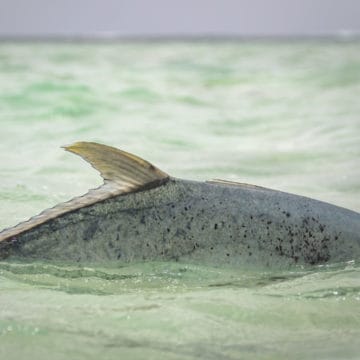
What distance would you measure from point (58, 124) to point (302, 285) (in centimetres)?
906

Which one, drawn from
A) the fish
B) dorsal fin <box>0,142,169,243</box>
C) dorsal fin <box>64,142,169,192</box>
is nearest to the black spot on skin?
the fish

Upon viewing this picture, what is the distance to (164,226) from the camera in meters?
4.54

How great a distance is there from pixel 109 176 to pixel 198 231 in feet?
1.82

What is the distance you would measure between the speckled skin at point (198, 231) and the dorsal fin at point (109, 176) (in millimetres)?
37

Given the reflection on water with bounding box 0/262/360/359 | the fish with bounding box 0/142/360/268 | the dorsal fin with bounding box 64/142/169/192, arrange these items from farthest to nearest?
the fish with bounding box 0/142/360/268
the dorsal fin with bounding box 64/142/169/192
the reflection on water with bounding box 0/262/360/359

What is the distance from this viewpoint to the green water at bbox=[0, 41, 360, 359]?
3668 mm

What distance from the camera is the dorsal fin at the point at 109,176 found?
14.1 feet

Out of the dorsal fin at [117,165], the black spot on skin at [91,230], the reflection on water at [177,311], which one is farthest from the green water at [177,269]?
the dorsal fin at [117,165]

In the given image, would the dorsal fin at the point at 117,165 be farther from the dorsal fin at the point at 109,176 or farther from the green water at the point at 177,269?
the green water at the point at 177,269

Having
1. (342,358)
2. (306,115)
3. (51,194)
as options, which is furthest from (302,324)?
(306,115)

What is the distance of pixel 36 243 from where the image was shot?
14.7 ft

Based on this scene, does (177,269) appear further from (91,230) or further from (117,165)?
(117,165)

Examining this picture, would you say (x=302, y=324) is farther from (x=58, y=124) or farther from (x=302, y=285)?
(x=58, y=124)

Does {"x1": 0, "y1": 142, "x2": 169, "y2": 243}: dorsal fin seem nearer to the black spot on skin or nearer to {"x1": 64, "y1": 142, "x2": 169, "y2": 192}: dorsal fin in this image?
{"x1": 64, "y1": 142, "x2": 169, "y2": 192}: dorsal fin
